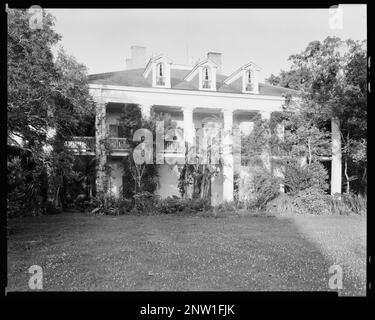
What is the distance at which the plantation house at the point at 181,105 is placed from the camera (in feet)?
52.6

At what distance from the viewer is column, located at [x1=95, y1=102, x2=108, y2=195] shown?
15242mm

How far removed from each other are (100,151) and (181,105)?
5.42 m

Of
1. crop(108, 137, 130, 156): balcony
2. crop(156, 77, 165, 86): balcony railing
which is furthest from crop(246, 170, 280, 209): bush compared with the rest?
crop(156, 77, 165, 86): balcony railing

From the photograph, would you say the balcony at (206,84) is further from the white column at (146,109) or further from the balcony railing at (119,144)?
the balcony railing at (119,144)

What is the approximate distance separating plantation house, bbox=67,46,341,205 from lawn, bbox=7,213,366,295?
18.9 ft

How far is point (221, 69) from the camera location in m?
22.3

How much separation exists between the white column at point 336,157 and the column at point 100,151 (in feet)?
38.0

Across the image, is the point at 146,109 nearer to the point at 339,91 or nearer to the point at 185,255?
the point at 339,91

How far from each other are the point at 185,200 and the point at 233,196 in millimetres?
3710

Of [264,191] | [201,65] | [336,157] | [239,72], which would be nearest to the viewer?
[264,191]

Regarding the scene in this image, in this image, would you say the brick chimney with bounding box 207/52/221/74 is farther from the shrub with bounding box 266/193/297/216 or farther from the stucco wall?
the shrub with bounding box 266/193/297/216

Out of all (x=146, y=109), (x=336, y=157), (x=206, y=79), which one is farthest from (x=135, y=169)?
(x=336, y=157)

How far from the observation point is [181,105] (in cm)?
1797
